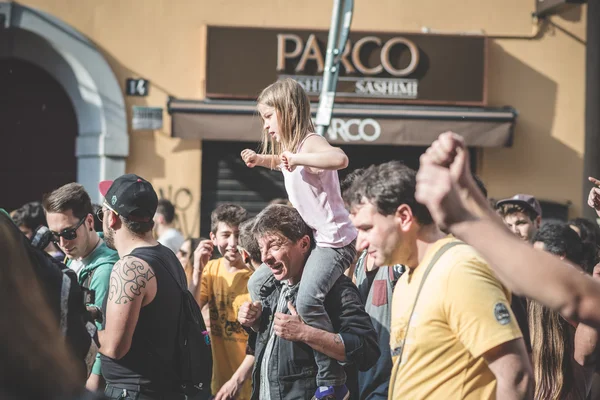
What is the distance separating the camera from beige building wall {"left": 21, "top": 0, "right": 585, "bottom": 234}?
11.3 m

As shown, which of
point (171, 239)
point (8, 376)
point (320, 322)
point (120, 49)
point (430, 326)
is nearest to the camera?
point (8, 376)

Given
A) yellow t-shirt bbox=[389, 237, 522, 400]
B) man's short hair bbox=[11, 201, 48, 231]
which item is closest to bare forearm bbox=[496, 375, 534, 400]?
yellow t-shirt bbox=[389, 237, 522, 400]

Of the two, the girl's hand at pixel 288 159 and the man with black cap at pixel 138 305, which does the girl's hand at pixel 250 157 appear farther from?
the man with black cap at pixel 138 305

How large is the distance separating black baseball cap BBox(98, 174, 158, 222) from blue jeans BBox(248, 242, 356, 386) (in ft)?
2.71

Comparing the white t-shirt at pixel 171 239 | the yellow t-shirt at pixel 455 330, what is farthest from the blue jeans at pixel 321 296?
the white t-shirt at pixel 171 239

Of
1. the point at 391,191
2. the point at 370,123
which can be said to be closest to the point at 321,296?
the point at 391,191

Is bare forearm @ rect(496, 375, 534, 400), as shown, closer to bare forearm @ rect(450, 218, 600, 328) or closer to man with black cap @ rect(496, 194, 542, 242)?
bare forearm @ rect(450, 218, 600, 328)

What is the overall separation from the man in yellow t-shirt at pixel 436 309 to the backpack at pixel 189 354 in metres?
1.27

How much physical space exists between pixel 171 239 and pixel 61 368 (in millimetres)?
7351

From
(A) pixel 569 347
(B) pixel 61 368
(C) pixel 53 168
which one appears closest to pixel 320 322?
(A) pixel 569 347

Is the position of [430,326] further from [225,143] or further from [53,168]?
[53,168]

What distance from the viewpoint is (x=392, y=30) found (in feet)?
37.7

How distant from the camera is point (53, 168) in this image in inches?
463

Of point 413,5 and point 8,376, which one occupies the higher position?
point 413,5
